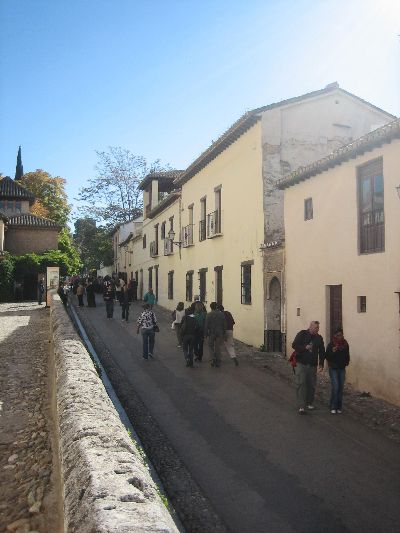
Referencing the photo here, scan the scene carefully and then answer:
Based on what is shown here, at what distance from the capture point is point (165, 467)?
629 centimetres

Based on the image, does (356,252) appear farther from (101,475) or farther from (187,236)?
(187,236)

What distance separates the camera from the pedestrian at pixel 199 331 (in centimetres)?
1334

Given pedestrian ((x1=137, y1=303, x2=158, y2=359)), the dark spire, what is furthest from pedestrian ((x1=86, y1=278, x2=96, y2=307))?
the dark spire

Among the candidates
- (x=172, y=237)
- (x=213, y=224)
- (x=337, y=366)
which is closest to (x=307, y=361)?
(x=337, y=366)

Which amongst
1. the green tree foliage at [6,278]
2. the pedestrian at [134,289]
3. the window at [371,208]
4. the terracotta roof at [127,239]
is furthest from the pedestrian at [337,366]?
the terracotta roof at [127,239]

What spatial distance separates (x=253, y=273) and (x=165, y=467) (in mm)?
10540

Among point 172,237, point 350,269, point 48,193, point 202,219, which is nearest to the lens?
point 350,269

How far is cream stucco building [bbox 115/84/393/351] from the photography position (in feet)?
50.8

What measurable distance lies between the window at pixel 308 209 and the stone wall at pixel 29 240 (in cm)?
3341

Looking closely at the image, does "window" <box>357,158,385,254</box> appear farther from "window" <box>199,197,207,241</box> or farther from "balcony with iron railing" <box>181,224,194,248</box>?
"balcony with iron railing" <box>181,224,194,248</box>

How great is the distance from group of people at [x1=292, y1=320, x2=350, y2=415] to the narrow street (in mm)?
295

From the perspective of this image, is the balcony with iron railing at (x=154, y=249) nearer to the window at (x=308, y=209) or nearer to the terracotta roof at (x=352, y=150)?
the terracotta roof at (x=352, y=150)

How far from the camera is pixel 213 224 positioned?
20047mm

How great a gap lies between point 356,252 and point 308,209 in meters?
2.62
